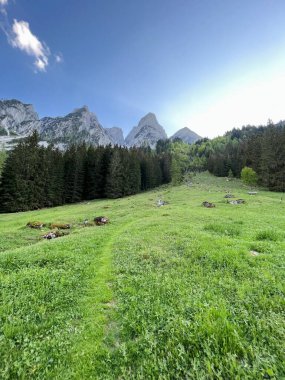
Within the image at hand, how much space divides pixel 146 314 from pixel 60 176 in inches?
2633

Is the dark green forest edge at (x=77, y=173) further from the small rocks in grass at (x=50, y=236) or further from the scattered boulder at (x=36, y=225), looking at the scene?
the small rocks in grass at (x=50, y=236)

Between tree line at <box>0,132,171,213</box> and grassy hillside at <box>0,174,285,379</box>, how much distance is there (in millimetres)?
46618

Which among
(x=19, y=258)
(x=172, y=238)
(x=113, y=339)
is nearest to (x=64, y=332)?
(x=113, y=339)

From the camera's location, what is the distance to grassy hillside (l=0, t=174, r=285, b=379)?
212 inches

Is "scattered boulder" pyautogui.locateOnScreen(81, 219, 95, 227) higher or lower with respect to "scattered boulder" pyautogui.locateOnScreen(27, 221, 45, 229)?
lower

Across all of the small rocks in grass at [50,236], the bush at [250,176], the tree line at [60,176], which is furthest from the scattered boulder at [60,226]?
the bush at [250,176]

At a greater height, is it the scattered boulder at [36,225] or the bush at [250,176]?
the bush at [250,176]

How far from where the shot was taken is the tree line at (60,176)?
54.1m

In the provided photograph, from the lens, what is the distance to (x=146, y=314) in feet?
24.9

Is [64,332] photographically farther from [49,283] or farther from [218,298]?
[218,298]

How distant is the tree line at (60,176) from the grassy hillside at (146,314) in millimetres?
46618

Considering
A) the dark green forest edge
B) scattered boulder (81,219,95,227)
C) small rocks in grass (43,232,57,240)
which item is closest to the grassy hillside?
small rocks in grass (43,232,57,240)

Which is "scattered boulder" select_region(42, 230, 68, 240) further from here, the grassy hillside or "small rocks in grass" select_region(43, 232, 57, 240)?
the grassy hillside

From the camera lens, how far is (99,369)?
18.1 ft
